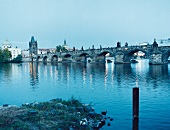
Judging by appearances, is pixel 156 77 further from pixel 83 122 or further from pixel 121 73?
pixel 83 122

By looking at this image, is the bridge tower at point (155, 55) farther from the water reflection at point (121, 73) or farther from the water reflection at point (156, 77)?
the water reflection at point (156, 77)

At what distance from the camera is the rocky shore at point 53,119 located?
13.1 meters

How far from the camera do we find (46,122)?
1386 cm

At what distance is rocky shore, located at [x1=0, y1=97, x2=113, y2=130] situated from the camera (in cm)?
1307

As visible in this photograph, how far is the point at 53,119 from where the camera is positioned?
47.6 feet

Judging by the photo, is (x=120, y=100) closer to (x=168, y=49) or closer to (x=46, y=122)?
(x=46, y=122)

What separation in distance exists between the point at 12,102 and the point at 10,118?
10.6m

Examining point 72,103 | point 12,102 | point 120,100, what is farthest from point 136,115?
point 12,102

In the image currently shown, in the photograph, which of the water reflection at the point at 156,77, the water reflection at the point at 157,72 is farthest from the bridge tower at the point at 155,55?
the water reflection at the point at 156,77

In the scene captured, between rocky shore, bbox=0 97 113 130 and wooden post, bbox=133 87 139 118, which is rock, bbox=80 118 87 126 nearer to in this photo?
rocky shore, bbox=0 97 113 130

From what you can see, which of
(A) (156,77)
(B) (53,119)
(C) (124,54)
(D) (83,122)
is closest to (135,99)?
(D) (83,122)

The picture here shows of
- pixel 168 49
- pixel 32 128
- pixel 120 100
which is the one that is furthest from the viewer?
pixel 168 49

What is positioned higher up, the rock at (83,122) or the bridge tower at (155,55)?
the bridge tower at (155,55)

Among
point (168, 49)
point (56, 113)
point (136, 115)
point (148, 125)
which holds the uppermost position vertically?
point (168, 49)
